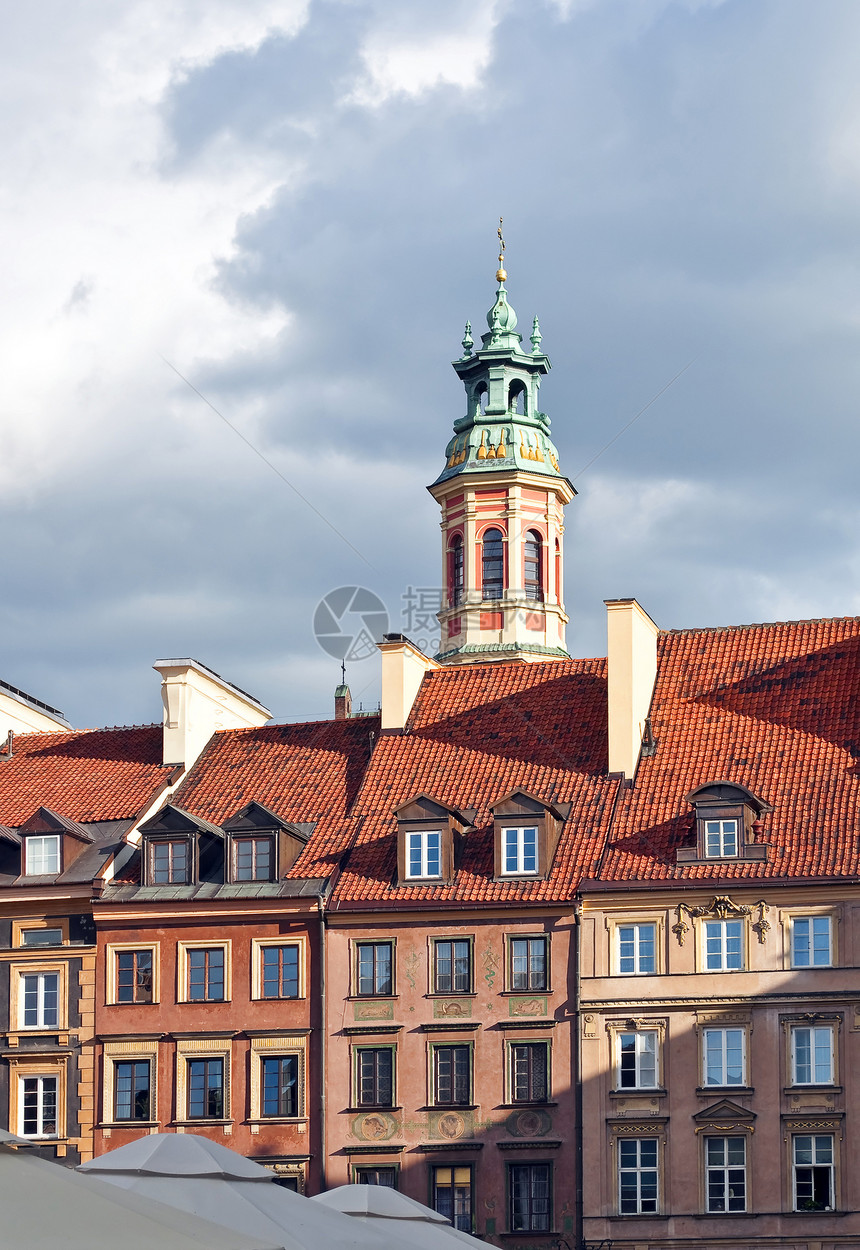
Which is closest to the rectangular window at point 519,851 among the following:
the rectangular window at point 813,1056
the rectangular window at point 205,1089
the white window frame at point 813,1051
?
the white window frame at point 813,1051

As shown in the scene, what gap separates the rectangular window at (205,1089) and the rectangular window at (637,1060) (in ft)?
30.0

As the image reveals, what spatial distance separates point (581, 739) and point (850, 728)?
6513 mm

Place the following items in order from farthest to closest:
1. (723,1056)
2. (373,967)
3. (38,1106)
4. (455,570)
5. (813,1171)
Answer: (455,570), (38,1106), (373,967), (723,1056), (813,1171)

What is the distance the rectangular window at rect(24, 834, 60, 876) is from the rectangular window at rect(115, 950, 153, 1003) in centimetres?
299

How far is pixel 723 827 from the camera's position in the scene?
4550cm

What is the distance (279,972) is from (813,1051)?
12200 millimetres

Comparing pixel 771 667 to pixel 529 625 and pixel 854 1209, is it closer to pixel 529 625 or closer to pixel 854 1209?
pixel 854 1209

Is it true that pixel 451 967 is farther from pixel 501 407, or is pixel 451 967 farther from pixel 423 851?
pixel 501 407

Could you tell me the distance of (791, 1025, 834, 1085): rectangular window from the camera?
43.7m

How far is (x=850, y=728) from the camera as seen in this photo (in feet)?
158

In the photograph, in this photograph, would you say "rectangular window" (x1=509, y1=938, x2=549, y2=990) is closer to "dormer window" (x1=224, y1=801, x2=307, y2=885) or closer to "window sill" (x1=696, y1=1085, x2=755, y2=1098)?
"window sill" (x1=696, y1=1085, x2=755, y2=1098)

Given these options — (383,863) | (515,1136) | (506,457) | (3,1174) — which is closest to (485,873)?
(383,863)

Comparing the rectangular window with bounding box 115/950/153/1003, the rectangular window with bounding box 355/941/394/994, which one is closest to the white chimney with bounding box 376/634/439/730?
the rectangular window with bounding box 355/941/394/994

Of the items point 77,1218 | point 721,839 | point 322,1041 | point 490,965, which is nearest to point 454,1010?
point 490,965
